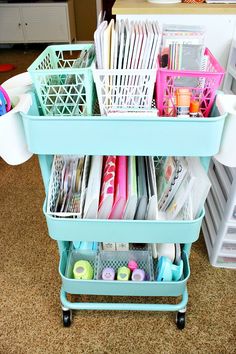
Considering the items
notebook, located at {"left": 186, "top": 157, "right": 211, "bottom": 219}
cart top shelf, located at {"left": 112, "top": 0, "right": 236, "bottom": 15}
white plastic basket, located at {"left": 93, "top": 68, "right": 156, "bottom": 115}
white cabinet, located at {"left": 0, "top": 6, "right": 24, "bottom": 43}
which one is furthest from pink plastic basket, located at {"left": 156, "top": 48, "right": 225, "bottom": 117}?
white cabinet, located at {"left": 0, "top": 6, "right": 24, "bottom": 43}

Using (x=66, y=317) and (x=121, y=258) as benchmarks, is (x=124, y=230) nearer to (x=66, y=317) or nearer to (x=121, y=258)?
(x=121, y=258)

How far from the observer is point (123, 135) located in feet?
2.14

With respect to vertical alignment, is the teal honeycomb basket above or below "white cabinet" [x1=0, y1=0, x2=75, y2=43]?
above

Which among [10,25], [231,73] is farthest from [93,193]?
[10,25]

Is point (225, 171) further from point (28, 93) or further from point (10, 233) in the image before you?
point (10, 233)

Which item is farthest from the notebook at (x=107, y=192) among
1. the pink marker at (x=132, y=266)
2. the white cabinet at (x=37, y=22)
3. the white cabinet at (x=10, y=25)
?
the white cabinet at (x=10, y=25)

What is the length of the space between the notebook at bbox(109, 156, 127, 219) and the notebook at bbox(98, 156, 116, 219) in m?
0.01

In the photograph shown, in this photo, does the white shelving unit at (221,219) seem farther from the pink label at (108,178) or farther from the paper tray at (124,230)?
the pink label at (108,178)

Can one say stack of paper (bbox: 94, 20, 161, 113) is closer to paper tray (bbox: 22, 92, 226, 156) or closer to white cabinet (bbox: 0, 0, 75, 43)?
paper tray (bbox: 22, 92, 226, 156)

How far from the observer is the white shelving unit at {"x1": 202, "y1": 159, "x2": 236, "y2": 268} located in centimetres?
108

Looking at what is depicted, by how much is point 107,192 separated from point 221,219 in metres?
0.54

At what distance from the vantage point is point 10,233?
138 centimetres

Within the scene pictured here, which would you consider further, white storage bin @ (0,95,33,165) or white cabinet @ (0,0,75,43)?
white cabinet @ (0,0,75,43)

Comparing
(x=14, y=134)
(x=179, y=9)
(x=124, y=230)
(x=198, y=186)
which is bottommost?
(x=124, y=230)
